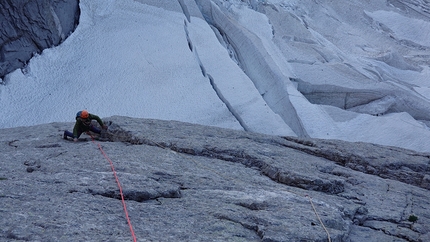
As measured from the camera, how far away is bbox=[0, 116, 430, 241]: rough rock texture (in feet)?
14.4

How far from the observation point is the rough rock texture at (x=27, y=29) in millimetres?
12172

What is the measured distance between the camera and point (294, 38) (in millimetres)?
18531

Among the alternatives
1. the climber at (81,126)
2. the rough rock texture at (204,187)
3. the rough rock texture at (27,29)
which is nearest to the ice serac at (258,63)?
the rough rock texture at (204,187)

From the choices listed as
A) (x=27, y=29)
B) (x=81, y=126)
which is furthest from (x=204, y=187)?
(x=27, y=29)

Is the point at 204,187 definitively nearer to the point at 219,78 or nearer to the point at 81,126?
the point at 81,126

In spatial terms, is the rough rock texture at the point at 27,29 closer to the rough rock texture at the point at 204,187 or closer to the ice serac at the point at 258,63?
the rough rock texture at the point at 204,187

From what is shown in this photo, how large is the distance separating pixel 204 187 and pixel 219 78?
320 inches

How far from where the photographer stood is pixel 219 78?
536 inches

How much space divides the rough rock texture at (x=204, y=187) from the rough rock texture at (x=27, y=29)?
4.42 metres

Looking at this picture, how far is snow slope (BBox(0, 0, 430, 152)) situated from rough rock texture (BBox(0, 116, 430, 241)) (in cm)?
318

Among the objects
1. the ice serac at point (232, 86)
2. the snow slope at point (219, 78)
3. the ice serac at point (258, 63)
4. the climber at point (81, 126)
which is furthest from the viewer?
the ice serac at point (258, 63)

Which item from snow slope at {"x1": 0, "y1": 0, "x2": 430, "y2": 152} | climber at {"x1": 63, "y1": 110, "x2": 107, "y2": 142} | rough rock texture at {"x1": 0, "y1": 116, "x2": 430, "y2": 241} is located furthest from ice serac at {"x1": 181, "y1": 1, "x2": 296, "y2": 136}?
climber at {"x1": 63, "y1": 110, "x2": 107, "y2": 142}

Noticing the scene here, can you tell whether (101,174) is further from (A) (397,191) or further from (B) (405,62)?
(B) (405,62)

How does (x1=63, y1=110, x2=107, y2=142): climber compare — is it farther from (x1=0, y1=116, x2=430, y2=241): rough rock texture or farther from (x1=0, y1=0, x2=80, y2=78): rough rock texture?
(x1=0, y1=0, x2=80, y2=78): rough rock texture
